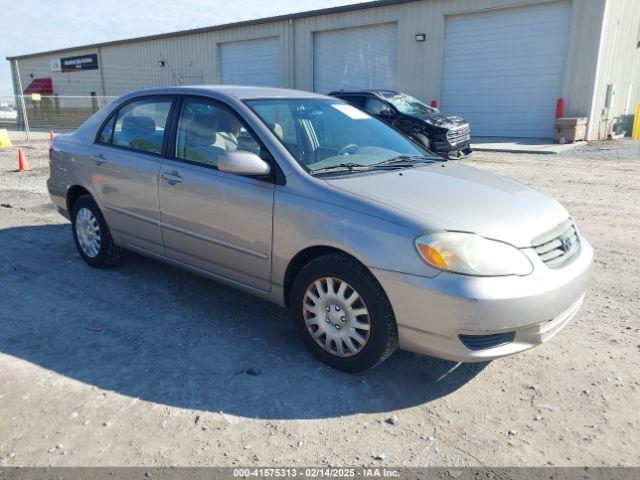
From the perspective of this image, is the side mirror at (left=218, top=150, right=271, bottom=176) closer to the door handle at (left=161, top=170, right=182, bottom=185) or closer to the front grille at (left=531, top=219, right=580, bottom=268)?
the door handle at (left=161, top=170, right=182, bottom=185)

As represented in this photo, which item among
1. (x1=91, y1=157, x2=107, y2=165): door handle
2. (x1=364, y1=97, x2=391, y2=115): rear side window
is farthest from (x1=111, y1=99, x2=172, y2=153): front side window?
(x1=364, y1=97, x2=391, y2=115): rear side window

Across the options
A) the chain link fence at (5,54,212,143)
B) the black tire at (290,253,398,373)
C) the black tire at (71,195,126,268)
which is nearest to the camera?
the black tire at (290,253,398,373)

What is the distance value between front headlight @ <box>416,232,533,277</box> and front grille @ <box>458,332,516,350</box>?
0.34 m

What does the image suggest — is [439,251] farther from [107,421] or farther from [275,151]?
[107,421]

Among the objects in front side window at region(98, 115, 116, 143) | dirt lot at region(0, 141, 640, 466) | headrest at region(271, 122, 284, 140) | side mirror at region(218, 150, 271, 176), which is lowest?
dirt lot at region(0, 141, 640, 466)

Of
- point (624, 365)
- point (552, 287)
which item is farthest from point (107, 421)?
point (624, 365)

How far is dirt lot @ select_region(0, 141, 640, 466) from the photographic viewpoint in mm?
2523

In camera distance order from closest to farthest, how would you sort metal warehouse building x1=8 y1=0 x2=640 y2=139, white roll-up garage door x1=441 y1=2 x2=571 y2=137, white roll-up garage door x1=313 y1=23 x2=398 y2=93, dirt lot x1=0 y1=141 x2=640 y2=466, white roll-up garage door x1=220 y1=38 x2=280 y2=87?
1. dirt lot x1=0 y1=141 x2=640 y2=466
2. metal warehouse building x1=8 y1=0 x2=640 y2=139
3. white roll-up garage door x1=441 y1=2 x2=571 y2=137
4. white roll-up garage door x1=313 y1=23 x2=398 y2=93
5. white roll-up garage door x1=220 y1=38 x2=280 y2=87

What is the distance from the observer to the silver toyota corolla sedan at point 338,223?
2723mm

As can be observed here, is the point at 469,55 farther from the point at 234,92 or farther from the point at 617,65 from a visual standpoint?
the point at 234,92

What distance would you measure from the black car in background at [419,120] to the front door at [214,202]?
8780 mm

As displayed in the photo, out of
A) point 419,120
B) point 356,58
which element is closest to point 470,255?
point 419,120

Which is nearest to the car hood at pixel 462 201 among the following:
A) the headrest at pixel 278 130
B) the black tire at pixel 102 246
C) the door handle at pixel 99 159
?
the headrest at pixel 278 130

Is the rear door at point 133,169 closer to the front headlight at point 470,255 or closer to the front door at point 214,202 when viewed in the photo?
the front door at point 214,202
